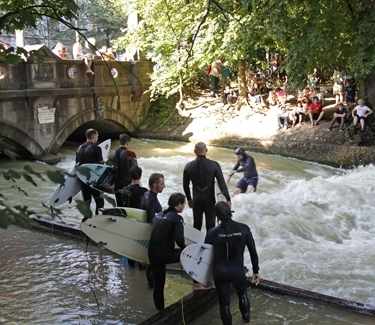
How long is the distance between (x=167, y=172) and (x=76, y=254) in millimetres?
8978

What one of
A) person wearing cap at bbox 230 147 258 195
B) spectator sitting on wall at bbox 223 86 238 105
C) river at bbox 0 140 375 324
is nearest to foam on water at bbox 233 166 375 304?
river at bbox 0 140 375 324

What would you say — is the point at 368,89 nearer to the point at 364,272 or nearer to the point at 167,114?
the point at 167,114

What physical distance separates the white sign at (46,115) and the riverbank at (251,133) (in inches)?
225

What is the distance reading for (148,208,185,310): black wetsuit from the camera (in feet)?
20.4

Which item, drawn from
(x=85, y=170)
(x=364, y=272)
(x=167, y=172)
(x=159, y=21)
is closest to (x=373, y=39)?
(x=167, y=172)

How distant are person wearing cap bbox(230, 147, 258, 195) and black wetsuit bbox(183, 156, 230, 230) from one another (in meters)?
3.46

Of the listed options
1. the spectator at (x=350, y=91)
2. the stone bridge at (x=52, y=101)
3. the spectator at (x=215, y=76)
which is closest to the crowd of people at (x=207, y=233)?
the stone bridge at (x=52, y=101)

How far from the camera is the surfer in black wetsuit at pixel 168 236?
244 inches

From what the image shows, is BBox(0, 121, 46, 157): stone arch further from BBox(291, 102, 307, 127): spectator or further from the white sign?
Result: BBox(291, 102, 307, 127): spectator

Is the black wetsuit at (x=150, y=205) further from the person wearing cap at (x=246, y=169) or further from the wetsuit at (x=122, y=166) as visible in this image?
the person wearing cap at (x=246, y=169)

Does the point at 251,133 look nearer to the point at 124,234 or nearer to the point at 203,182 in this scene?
the point at 203,182

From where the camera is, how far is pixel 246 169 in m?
12.3

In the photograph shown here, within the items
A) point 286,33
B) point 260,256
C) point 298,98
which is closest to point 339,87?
point 298,98

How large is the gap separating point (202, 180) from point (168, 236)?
2.39m
